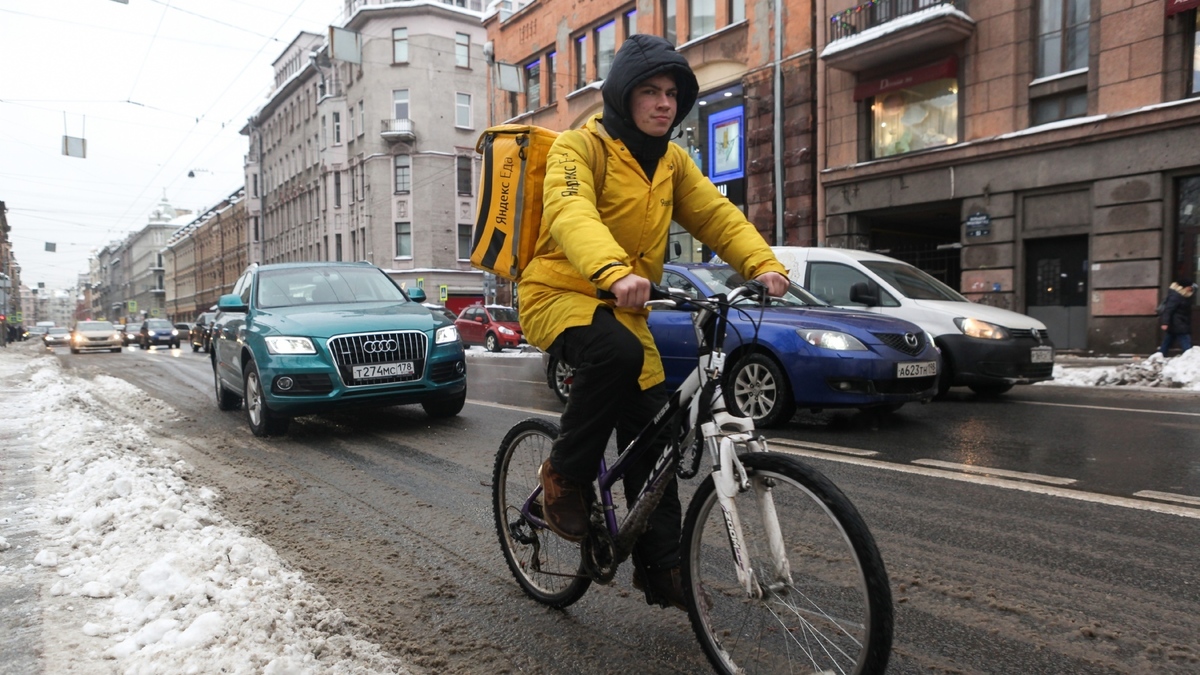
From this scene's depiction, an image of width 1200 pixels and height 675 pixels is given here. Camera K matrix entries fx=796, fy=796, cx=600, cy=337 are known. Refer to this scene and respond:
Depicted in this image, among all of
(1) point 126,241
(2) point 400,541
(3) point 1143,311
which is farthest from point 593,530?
(1) point 126,241

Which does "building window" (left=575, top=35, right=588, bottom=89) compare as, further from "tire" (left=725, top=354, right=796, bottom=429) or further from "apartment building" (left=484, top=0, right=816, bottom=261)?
"tire" (left=725, top=354, right=796, bottom=429)

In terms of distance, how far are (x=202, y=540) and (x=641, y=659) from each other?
6.86 ft

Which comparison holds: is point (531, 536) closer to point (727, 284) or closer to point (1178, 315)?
point (727, 284)

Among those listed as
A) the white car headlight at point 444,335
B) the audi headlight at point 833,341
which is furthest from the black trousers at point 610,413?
the white car headlight at point 444,335

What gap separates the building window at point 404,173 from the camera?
49719 millimetres

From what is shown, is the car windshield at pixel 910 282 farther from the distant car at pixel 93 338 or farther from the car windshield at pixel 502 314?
the distant car at pixel 93 338

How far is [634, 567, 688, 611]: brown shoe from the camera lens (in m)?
2.59

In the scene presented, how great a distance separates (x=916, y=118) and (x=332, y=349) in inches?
647

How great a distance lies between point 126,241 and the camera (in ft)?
465

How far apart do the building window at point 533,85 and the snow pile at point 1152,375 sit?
25.2 meters

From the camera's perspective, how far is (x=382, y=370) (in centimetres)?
719

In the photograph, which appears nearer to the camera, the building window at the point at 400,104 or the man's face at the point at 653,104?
the man's face at the point at 653,104

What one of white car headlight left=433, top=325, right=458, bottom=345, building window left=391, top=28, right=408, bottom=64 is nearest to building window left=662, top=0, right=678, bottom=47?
white car headlight left=433, top=325, right=458, bottom=345

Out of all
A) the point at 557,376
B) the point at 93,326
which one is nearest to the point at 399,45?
the point at 93,326
